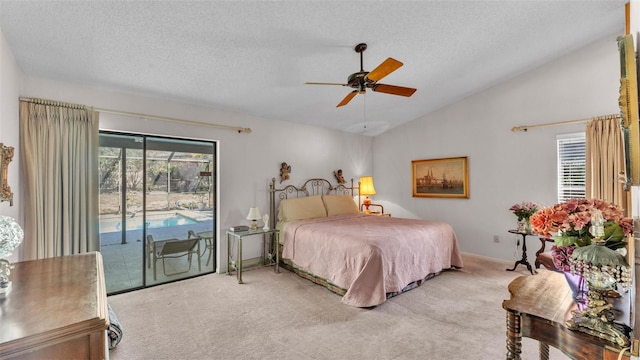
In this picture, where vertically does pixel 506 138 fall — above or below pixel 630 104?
above

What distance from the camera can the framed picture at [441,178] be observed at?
194 inches

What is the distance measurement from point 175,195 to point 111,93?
150cm

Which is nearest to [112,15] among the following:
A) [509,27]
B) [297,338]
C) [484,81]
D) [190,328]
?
[190,328]

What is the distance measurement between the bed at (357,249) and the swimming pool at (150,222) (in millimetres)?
1437

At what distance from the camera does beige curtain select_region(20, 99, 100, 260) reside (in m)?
2.67

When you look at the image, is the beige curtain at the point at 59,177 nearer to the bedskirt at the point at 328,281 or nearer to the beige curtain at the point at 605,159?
the bedskirt at the point at 328,281

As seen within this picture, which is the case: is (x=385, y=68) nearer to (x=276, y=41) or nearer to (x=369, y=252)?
(x=276, y=41)

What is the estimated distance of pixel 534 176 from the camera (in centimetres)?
414

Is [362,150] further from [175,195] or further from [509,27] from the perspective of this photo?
[175,195]

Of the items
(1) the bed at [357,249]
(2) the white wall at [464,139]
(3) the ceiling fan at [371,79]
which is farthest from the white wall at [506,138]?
(3) the ceiling fan at [371,79]

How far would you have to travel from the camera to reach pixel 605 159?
3430 mm

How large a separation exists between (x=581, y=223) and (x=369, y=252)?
2.01 m

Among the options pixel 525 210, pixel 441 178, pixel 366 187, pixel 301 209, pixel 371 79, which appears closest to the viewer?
pixel 371 79

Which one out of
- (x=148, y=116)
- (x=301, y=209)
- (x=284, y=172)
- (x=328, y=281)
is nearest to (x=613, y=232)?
(x=328, y=281)
